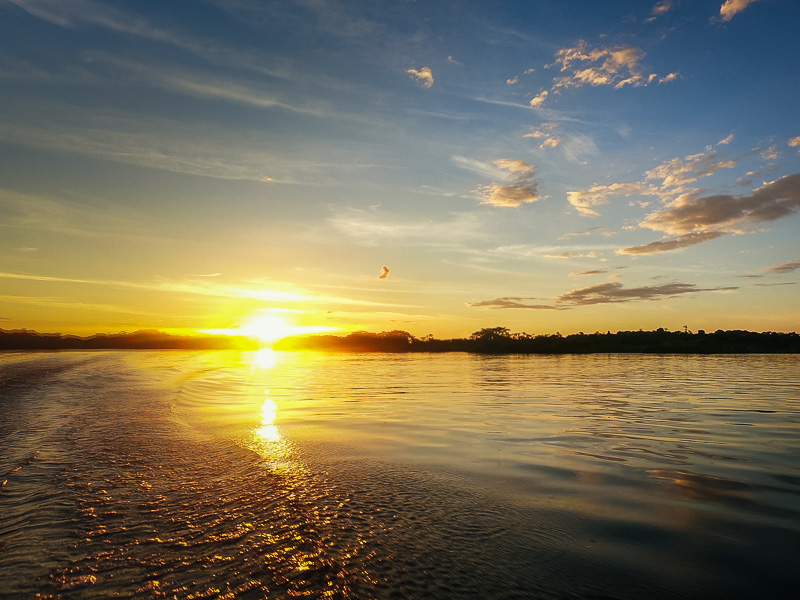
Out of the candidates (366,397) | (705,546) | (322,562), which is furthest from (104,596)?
(366,397)

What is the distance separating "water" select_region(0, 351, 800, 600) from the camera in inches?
170

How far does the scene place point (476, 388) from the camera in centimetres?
2556

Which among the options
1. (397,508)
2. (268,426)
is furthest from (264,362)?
(397,508)

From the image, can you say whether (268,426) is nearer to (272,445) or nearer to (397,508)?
(272,445)

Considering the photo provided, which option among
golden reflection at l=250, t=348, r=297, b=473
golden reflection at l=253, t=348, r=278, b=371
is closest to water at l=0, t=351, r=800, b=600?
golden reflection at l=250, t=348, r=297, b=473

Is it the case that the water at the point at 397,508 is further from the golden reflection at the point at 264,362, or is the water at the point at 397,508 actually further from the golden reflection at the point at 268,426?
the golden reflection at the point at 264,362

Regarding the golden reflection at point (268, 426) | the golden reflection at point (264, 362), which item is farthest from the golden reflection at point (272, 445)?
the golden reflection at point (264, 362)

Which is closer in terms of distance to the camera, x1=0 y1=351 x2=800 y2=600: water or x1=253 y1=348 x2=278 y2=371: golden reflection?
x1=0 y1=351 x2=800 y2=600: water

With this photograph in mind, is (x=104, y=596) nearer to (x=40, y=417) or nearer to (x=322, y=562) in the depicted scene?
(x=322, y=562)

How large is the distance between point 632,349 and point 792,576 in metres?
123

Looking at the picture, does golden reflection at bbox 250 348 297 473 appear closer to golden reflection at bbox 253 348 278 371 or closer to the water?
the water

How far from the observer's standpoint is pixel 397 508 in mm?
6277

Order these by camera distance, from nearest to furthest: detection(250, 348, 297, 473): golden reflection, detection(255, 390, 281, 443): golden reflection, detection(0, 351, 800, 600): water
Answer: detection(0, 351, 800, 600): water
detection(250, 348, 297, 473): golden reflection
detection(255, 390, 281, 443): golden reflection

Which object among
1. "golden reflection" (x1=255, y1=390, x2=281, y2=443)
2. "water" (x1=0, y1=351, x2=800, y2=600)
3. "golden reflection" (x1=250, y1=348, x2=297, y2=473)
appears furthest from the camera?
"golden reflection" (x1=255, y1=390, x2=281, y2=443)
